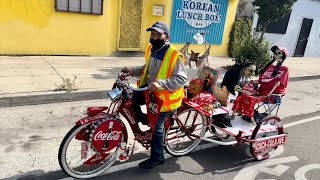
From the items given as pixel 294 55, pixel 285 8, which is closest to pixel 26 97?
pixel 285 8

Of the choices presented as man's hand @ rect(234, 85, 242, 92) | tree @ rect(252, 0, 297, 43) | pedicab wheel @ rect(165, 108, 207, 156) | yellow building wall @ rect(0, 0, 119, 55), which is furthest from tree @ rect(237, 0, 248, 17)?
pedicab wheel @ rect(165, 108, 207, 156)

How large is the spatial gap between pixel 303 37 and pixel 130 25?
1099cm

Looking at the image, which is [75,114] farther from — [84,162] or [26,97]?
[84,162]

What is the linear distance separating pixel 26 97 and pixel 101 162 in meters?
2.93

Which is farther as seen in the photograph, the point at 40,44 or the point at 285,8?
the point at 285,8

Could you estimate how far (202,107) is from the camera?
4289mm

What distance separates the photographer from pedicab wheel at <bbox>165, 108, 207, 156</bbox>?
4.40m

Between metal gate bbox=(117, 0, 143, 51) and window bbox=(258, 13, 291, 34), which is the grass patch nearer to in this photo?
metal gate bbox=(117, 0, 143, 51)

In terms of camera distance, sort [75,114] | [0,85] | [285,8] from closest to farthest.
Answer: [75,114] → [0,85] → [285,8]

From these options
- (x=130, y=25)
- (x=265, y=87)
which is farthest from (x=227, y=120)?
(x=130, y=25)

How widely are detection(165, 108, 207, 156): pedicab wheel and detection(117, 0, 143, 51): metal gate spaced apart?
680 centimetres

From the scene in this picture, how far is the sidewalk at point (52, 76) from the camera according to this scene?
618cm

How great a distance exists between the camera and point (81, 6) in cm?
958

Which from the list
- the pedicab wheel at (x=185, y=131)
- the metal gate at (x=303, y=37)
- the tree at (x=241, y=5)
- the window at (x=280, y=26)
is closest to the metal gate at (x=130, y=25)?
the tree at (x=241, y=5)
